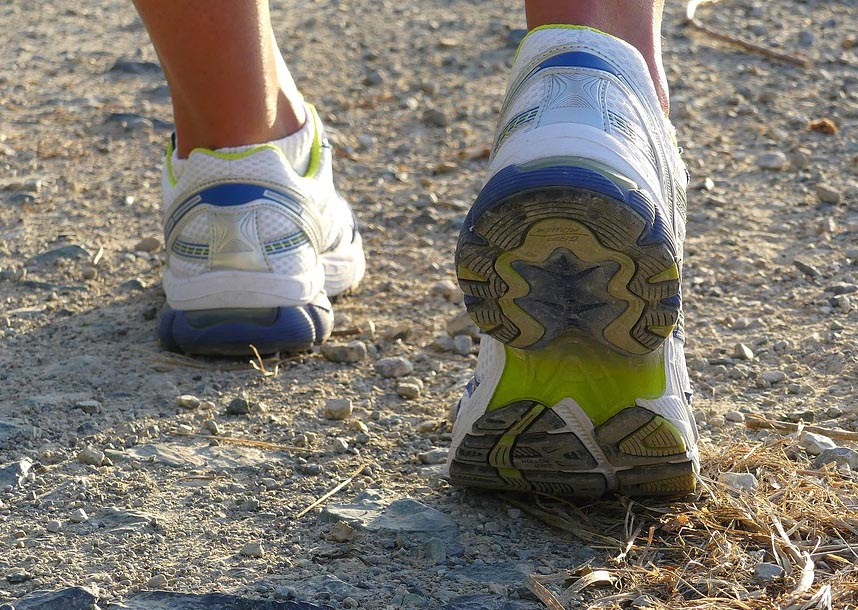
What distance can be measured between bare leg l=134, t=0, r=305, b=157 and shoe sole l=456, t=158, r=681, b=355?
930 mm

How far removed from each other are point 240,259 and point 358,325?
1.10ft

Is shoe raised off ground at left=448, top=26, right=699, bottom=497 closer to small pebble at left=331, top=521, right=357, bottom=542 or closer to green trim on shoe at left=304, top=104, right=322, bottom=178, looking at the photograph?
small pebble at left=331, top=521, right=357, bottom=542

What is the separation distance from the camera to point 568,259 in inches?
48.4

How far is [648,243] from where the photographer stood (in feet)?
3.91

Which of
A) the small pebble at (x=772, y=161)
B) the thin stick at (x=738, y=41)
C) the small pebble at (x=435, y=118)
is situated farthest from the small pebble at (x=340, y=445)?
the thin stick at (x=738, y=41)

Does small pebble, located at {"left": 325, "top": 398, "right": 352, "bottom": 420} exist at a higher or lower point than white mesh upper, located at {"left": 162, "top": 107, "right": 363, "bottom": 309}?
lower

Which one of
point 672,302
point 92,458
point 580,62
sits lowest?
point 92,458

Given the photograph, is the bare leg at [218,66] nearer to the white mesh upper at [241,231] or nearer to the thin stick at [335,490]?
the white mesh upper at [241,231]

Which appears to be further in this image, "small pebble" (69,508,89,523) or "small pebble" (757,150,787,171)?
"small pebble" (757,150,787,171)

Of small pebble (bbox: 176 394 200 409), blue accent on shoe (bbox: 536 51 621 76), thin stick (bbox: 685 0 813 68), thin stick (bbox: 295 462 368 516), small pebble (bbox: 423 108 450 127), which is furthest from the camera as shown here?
thin stick (bbox: 685 0 813 68)

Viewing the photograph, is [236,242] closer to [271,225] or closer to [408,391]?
[271,225]

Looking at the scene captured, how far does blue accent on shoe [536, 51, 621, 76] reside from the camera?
139cm

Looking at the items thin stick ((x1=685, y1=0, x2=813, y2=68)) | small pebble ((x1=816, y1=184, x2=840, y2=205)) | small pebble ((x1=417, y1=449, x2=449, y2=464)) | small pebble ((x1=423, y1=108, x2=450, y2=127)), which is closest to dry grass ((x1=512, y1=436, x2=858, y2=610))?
small pebble ((x1=417, y1=449, x2=449, y2=464))

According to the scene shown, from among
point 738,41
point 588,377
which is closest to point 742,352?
point 588,377
